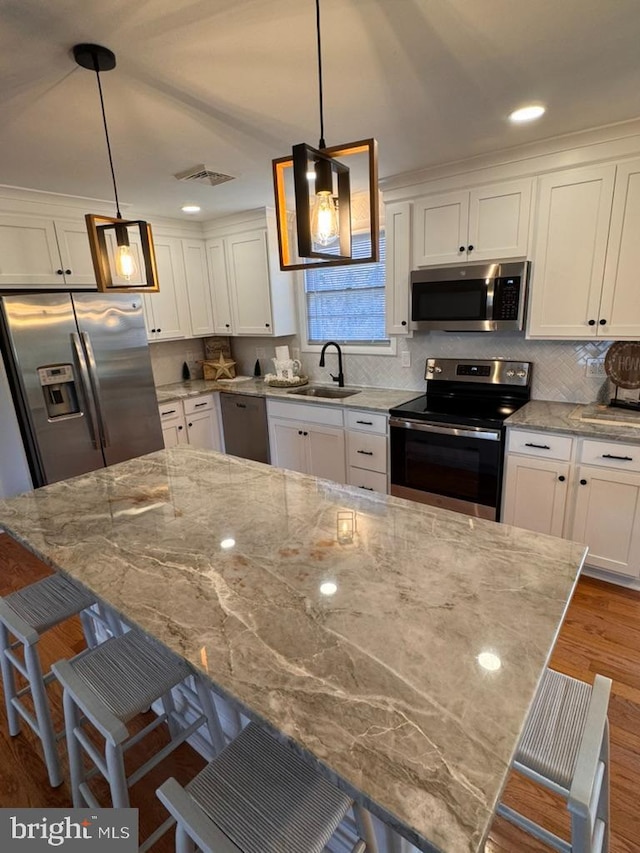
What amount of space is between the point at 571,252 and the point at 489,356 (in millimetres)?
848

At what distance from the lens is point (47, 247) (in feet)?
10.3

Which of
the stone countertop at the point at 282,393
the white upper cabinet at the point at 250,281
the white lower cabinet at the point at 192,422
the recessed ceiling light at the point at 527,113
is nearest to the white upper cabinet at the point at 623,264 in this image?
the recessed ceiling light at the point at 527,113

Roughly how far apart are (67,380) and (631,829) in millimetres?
3656

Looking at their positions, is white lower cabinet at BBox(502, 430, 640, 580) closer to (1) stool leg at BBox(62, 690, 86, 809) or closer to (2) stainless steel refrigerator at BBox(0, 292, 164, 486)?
(1) stool leg at BBox(62, 690, 86, 809)

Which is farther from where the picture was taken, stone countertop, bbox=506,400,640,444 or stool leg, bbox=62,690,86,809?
stone countertop, bbox=506,400,640,444

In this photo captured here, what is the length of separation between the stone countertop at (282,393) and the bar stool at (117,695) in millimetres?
2140

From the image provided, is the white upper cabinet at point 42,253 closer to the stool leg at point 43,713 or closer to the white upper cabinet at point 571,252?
the stool leg at point 43,713

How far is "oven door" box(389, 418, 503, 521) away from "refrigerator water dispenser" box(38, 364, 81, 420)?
2.29 m

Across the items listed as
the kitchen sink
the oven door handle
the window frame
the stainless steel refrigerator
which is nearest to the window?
the window frame

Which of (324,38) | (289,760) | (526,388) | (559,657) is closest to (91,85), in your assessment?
(324,38)

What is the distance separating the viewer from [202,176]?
109 inches

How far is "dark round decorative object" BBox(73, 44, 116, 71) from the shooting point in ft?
4.69

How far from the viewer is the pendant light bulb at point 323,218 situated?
1159 mm

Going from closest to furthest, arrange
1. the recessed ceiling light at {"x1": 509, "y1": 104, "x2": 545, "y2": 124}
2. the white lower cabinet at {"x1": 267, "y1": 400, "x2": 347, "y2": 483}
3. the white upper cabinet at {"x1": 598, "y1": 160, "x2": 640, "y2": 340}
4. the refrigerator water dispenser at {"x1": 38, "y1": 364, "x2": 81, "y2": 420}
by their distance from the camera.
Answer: the recessed ceiling light at {"x1": 509, "y1": 104, "x2": 545, "y2": 124}
the white upper cabinet at {"x1": 598, "y1": 160, "x2": 640, "y2": 340}
the refrigerator water dispenser at {"x1": 38, "y1": 364, "x2": 81, "y2": 420}
the white lower cabinet at {"x1": 267, "y1": 400, "x2": 347, "y2": 483}
